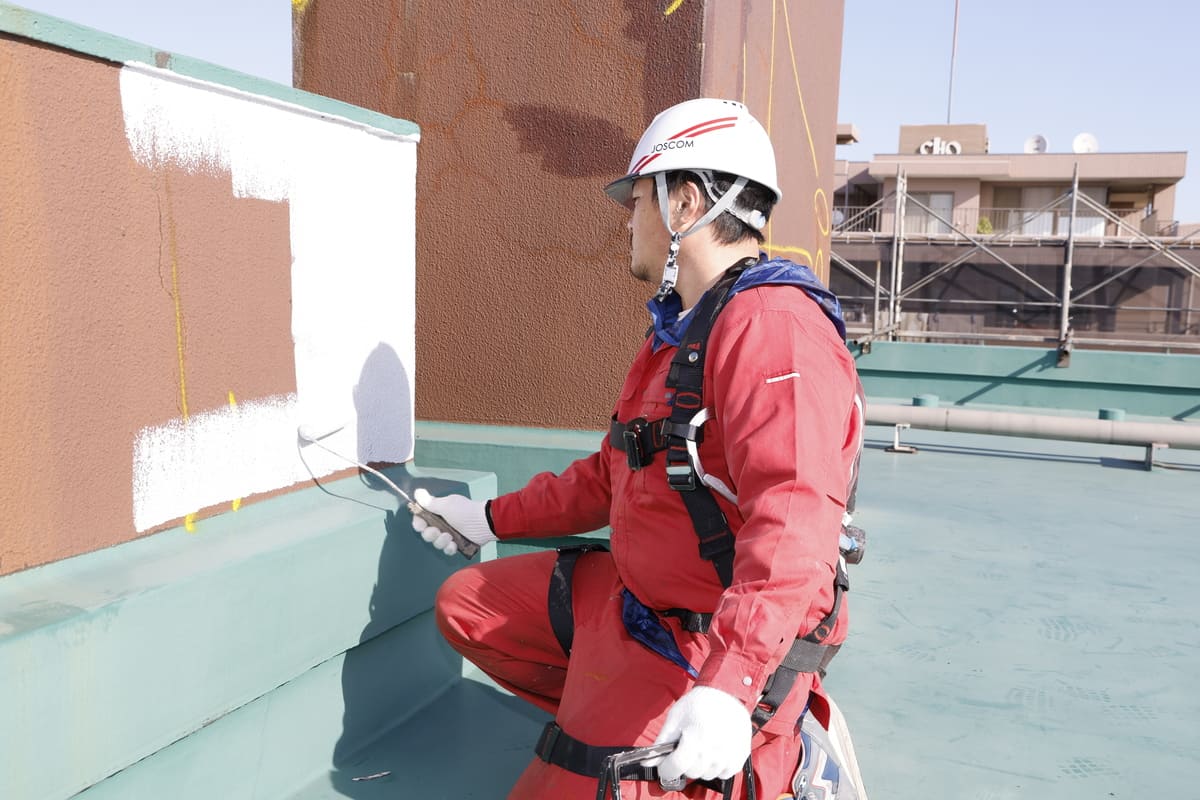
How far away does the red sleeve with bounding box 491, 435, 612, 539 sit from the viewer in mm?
2611

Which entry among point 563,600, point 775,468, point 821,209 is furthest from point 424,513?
point 821,209

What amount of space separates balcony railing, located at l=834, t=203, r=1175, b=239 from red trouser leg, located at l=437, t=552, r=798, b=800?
79.9 feet

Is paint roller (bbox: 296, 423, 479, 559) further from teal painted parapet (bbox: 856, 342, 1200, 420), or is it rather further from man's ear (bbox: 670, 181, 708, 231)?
teal painted parapet (bbox: 856, 342, 1200, 420)

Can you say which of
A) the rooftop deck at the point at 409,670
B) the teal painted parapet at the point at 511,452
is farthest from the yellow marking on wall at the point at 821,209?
the teal painted parapet at the point at 511,452

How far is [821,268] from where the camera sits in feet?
21.2

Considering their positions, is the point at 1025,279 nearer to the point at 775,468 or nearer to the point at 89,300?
the point at 775,468

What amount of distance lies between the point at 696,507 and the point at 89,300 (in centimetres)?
134

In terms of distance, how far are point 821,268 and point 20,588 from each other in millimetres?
5509

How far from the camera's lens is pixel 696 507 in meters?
1.99

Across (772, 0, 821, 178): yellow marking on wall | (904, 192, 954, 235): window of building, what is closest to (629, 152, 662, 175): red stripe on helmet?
(772, 0, 821, 178): yellow marking on wall

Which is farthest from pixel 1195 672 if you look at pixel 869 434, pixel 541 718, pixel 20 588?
pixel 869 434

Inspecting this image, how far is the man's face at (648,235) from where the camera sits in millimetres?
2307

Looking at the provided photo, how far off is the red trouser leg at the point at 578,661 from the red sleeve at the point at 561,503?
0.09 m

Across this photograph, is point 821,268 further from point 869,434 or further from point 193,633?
point 193,633
